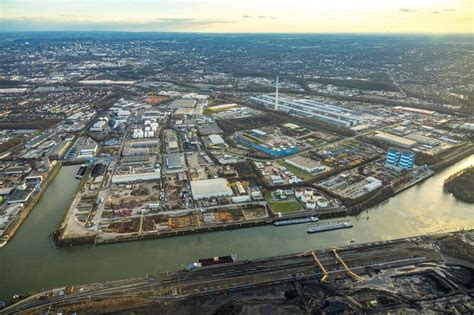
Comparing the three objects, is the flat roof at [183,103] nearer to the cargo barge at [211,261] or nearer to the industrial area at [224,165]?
the industrial area at [224,165]

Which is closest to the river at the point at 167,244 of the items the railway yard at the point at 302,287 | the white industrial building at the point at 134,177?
the railway yard at the point at 302,287

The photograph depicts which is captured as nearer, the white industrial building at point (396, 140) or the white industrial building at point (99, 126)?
the white industrial building at point (396, 140)

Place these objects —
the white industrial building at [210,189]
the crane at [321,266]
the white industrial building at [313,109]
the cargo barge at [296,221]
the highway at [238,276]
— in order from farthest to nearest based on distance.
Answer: the white industrial building at [313,109], the white industrial building at [210,189], the cargo barge at [296,221], the crane at [321,266], the highway at [238,276]

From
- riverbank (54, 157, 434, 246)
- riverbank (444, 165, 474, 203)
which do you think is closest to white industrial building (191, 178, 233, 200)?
riverbank (54, 157, 434, 246)

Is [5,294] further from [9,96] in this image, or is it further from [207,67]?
[207,67]

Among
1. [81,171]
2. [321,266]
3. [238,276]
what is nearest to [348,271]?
[321,266]

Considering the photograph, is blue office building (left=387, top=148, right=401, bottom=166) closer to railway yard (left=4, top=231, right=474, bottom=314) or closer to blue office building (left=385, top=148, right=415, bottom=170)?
Result: blue office building (left=385, top=148, right=415, bottom=170)
